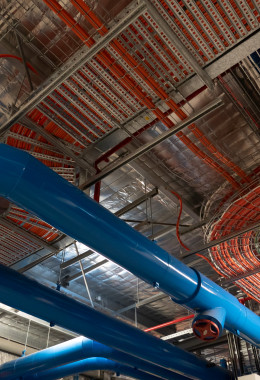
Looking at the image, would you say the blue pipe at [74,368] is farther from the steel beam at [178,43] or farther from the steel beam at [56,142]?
the steel beam at [178,43]

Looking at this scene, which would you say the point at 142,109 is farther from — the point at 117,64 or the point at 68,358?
the point at 68,358

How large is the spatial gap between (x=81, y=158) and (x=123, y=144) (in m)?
0.44

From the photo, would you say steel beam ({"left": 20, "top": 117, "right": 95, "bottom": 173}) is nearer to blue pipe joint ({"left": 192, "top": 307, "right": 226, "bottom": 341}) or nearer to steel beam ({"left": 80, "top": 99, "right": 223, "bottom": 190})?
steel beam ({"left": 80, "top": 99, "right": 223, "bottom": 190})

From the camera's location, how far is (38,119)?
363 centimetres

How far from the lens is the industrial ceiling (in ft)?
9.21

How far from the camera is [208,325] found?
10.9ft

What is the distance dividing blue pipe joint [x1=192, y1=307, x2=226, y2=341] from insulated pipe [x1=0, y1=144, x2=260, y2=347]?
0.41 ft

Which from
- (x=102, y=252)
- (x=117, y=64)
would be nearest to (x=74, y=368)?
(x=102, y=252)

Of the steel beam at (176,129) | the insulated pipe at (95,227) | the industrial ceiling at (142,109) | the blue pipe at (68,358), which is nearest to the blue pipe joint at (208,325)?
the insulated pipe at (95,227)

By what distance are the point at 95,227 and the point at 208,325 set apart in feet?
4.65

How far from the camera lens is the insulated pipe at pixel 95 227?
8.11ft

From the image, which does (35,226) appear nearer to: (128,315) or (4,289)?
(4,289)

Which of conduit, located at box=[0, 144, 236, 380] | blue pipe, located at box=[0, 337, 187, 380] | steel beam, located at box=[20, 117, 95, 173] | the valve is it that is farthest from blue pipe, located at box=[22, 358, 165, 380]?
steel beam, located at box=[20, 117, 95, 173]

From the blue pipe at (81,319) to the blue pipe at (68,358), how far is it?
0.43 metres
